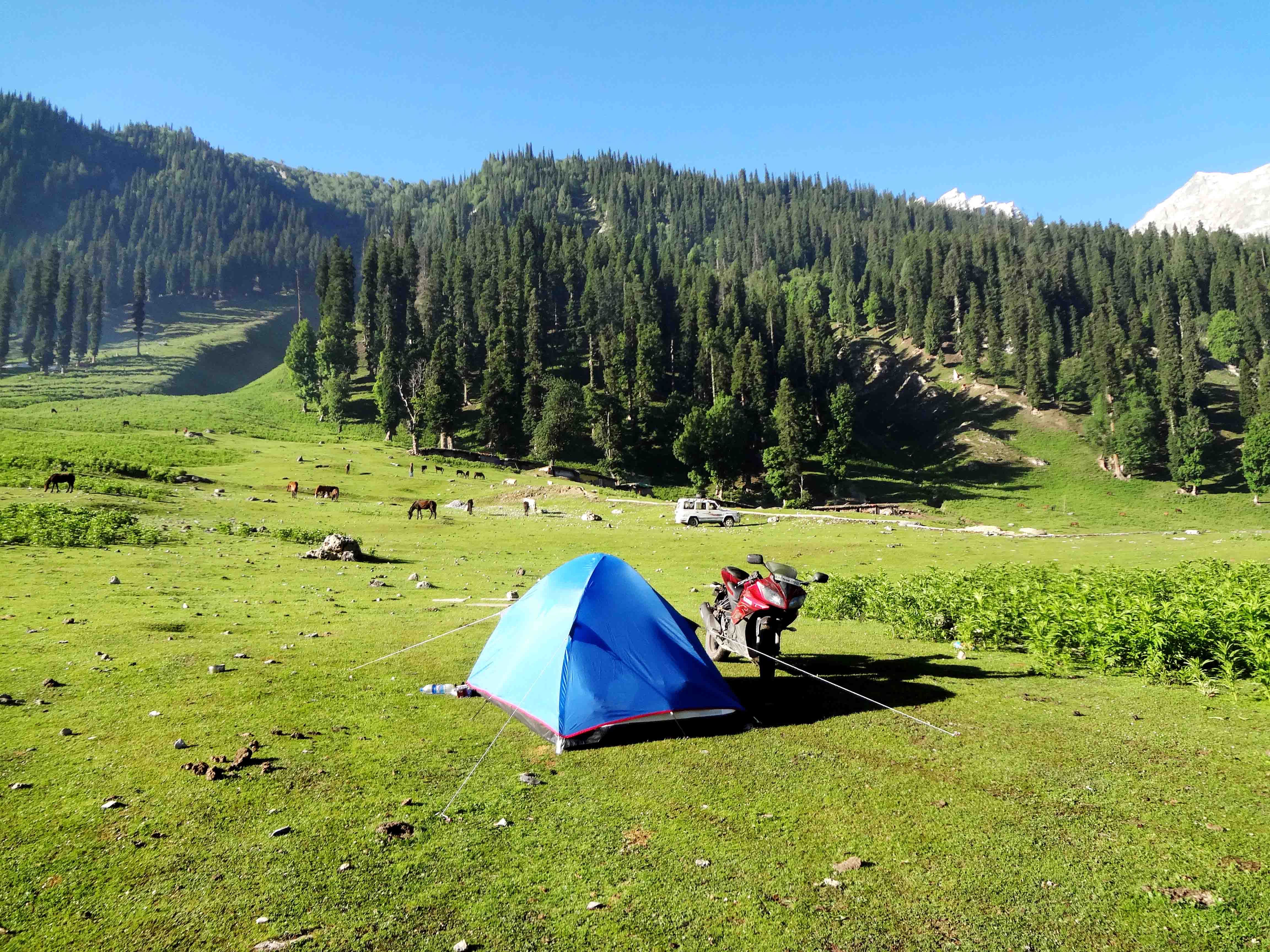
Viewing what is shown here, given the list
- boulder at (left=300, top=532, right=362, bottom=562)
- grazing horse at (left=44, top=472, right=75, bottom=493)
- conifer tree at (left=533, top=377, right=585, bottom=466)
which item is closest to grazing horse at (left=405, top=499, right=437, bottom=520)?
grazing horse at (left=44, top=472, right=75, bottom=493)

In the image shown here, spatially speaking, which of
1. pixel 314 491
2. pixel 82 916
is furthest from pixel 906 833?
pixel 314 491

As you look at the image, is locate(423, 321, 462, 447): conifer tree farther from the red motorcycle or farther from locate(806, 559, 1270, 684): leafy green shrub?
the red motorcycle

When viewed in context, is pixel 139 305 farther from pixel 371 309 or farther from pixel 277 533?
pixel 277 533

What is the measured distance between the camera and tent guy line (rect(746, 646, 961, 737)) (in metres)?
9.35

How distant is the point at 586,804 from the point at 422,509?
40165mm

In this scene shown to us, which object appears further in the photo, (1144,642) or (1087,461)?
(1087,461)

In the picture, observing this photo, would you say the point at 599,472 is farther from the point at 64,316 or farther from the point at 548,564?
the point at 64,316

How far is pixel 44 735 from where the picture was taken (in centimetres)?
855

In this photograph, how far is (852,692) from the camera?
1127 centimetres

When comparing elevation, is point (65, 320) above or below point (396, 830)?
above

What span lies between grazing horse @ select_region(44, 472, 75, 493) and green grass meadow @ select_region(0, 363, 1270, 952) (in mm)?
20641

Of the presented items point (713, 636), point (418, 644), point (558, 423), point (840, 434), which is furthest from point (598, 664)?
point (840, 434)

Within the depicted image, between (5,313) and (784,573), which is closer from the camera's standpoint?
(784,573)

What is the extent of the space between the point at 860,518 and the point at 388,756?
5725 cm
